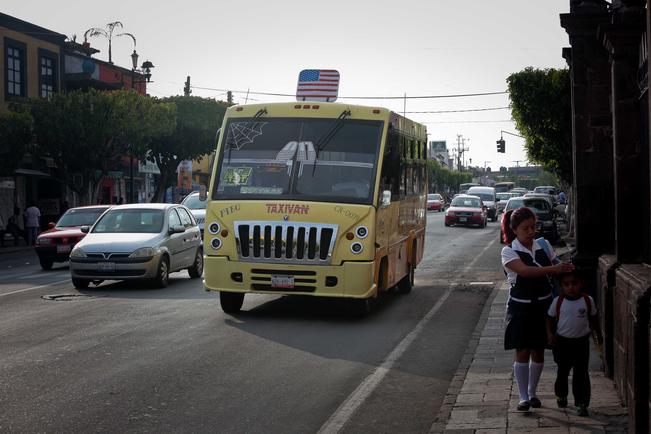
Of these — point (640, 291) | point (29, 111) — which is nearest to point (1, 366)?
point (640, 291)

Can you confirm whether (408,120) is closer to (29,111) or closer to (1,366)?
(1,366)

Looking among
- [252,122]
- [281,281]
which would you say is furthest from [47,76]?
[281,281]

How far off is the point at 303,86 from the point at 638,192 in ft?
36.1

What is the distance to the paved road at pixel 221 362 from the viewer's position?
7207 mm

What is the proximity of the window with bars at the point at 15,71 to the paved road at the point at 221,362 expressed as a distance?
2750 cm

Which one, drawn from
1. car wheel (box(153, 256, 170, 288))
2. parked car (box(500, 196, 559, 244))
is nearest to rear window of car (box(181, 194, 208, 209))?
parked car (box(500, 196, 559, 244))

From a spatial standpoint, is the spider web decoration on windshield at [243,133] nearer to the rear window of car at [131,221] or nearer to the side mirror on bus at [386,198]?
the side mirror on bus at [386,198]

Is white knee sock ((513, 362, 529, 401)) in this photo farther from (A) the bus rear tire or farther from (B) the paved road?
(A) the bus rear tire

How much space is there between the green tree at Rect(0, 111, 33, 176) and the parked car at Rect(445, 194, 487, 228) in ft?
64.9

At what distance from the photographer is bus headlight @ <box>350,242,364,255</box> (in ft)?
40.5

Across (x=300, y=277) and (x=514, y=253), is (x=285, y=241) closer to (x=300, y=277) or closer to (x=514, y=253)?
(x=300, y=277)

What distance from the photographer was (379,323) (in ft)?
41.8

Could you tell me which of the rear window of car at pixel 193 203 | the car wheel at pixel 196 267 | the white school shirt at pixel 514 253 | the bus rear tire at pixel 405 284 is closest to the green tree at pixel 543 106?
the rear window of car at pixel 193 203

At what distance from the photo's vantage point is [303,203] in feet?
41.5
